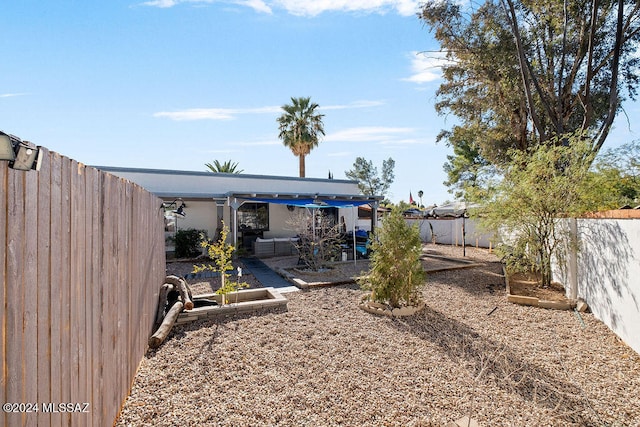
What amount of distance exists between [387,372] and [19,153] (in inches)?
152

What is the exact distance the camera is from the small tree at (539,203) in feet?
22.0

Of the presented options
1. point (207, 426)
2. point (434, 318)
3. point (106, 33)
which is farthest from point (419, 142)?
point (207, 426)

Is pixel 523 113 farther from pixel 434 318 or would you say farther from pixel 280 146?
pixel 280 146

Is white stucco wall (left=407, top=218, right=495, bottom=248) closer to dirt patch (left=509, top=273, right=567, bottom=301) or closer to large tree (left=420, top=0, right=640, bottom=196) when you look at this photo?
large tree (left=420, top=0, right=640, bottom=196)

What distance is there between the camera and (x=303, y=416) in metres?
3.03

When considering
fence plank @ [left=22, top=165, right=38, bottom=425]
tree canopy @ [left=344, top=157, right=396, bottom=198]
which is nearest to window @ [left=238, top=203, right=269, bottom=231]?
fence plank @ [left=22, top=165, right=38, bottom=425]

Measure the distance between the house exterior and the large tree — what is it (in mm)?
6110

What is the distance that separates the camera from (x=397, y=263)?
6.04 metres

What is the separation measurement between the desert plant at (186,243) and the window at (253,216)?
231 cm

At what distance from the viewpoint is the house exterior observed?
42.7ft

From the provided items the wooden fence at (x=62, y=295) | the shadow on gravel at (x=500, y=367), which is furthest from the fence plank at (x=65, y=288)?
the shadow on gravel at (x=500, y=367)

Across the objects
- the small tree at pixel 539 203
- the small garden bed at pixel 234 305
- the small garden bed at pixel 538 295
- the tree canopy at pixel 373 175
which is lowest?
the small garden bed at pixel 538 295

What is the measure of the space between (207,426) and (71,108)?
30.6 ft

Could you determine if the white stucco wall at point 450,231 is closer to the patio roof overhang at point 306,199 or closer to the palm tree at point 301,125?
the patio roof overhang at point 306,199
